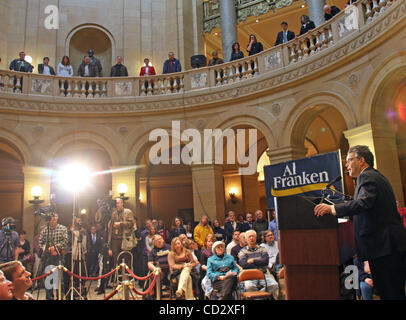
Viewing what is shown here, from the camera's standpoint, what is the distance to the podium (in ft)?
11.1

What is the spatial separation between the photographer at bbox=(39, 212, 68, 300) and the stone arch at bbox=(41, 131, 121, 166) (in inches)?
204

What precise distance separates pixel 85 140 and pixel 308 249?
11747 millimetres

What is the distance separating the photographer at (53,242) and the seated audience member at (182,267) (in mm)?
2627

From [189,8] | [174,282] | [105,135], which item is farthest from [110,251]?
[189,8]

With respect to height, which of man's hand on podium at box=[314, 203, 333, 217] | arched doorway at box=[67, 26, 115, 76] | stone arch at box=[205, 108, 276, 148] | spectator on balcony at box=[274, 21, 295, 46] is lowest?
man's hand on podium at box=[314, 203, 333, 217]

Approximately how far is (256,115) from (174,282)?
682 cm

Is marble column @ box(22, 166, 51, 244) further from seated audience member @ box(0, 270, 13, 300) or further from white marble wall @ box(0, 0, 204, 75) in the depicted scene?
seated audience member @ box(0, 270, 13, 300)

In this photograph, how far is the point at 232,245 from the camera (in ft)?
26.2

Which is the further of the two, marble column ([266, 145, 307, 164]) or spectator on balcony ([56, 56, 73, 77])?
spectator on balcony ([56, 56, 73, 77])

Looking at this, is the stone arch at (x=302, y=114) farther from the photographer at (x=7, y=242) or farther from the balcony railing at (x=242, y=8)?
the photographer at (x=7, y=242)

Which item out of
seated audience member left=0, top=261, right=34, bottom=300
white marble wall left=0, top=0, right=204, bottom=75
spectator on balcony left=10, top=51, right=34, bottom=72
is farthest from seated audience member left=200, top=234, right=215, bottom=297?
white marble wall left=0, top=0, right=204, bottom=75

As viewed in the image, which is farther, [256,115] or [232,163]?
[232,163]

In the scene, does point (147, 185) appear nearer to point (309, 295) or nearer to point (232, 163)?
point (232, 163)

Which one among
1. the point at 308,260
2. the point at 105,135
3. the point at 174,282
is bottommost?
the point at 174,282
